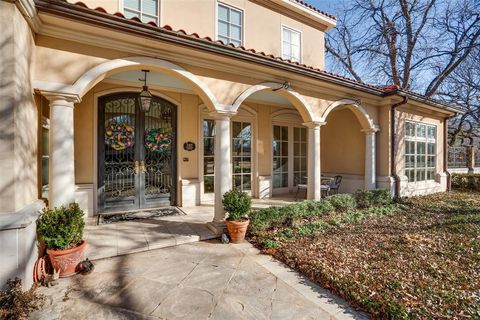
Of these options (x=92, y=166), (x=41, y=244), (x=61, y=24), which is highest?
(x=61, y=24)

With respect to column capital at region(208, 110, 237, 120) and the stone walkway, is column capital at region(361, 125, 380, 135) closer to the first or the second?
column capital at region(208, 110, 237, 120)

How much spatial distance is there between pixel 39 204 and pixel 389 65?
1788 cm

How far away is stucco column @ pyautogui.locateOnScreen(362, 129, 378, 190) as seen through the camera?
24.5 feet

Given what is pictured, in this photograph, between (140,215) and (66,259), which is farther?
(140,215)

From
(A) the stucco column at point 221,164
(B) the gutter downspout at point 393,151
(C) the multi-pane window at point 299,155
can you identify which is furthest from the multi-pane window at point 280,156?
(A) the stucco column at point 221,164

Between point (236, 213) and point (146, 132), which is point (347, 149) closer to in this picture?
point (236, 213)

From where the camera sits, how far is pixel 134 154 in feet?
20.2

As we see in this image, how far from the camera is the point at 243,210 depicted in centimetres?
450

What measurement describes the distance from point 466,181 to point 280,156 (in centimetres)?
908

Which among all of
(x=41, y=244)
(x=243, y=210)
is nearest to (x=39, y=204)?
(x=41, y=244)

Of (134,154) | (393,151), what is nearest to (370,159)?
(393,151)

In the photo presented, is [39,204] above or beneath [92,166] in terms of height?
beneath

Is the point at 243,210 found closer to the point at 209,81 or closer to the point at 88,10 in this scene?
the point at 209,81

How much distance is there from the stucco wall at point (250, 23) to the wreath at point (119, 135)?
2778mm
